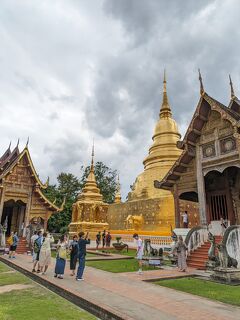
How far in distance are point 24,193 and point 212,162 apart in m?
16.2

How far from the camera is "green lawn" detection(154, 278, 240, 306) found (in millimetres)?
7012

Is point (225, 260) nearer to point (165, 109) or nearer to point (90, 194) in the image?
point (90, 194)

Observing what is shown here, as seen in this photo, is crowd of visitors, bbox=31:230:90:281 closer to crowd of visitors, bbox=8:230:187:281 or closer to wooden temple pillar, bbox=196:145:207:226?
crowd of visitors, bbox=8:230:187:281

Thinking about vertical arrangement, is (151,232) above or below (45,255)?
above

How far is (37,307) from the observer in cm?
598

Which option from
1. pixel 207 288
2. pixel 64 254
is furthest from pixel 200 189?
pixel 64 254

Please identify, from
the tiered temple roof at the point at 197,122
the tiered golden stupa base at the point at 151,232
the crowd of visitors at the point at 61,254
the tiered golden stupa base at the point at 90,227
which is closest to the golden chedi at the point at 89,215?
the tiered golden stupa base at the point at 90,227

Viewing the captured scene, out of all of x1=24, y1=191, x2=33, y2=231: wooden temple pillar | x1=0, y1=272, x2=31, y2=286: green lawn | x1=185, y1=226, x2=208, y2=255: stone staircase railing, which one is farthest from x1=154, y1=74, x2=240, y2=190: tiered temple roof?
x1=24, y1=191, x2=33, y2=231: wooden temple pillar

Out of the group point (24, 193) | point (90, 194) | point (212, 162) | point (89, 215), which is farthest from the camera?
point (90, 194)

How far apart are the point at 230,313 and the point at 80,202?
2741 cm

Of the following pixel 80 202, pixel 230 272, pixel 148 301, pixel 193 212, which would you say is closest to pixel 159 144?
pixel 193 212

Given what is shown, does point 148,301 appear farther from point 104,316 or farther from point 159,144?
point 159,144

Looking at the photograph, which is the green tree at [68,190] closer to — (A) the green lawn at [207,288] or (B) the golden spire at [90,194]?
(B) the golden spire at [90,194]

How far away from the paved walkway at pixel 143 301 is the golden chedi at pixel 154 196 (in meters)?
16.7
